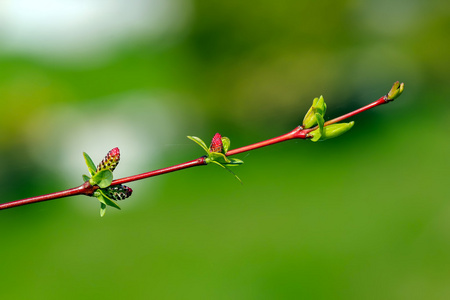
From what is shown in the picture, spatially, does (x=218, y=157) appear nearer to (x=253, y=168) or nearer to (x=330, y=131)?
(x=330, y=131)

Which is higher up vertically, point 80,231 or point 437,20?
point 437,20

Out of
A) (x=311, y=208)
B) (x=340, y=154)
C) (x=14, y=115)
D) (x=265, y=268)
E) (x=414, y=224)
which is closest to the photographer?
(x=265, y=268)

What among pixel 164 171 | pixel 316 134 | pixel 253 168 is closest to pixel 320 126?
pixel 316 134

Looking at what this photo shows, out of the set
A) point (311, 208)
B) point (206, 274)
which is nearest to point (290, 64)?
point (311, 208)

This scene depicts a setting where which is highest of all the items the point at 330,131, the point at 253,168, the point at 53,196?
the point at 253,168

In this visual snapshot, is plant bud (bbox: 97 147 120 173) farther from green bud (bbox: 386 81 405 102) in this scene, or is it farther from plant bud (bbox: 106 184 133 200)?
green bud (bbox: 386 81 405 102)

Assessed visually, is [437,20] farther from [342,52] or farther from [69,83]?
[69,83]

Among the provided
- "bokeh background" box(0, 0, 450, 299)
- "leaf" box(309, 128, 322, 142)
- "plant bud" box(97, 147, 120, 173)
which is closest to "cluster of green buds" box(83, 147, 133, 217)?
"plant bud" box(97, 147, 120, 173)
